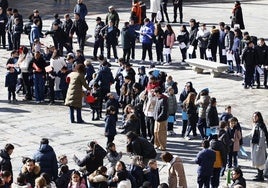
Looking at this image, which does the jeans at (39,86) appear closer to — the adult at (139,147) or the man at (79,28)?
the man at (79,28)

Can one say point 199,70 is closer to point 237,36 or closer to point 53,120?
point 237,36

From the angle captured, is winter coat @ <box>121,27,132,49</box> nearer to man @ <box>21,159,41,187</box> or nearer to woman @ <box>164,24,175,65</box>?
woman @ <box>164,24,175,65</box>

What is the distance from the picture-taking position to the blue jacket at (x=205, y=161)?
20172mm

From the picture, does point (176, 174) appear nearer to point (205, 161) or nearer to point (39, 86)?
point (205, 161)

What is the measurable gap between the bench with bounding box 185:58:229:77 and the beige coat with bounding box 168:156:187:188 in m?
11.8

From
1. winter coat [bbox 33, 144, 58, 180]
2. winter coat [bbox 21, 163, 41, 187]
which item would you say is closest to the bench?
winter coat [bbox 33, 144, 58, 180]

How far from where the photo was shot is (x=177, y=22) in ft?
131

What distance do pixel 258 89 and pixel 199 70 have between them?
2.69 metres

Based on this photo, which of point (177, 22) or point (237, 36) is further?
point (177, 22)

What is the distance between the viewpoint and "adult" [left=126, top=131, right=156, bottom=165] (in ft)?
69.1

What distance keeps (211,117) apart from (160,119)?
1.30 metres

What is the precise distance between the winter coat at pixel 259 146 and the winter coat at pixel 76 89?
5874 mm

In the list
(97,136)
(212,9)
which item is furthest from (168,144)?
(212,9)

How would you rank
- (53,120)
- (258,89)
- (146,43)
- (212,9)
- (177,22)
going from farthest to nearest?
1. (212,9)
2. (177,22)
3. (146,43)
4. (258,89)
5. (53,120)
